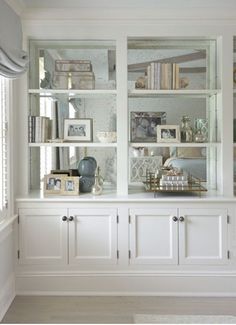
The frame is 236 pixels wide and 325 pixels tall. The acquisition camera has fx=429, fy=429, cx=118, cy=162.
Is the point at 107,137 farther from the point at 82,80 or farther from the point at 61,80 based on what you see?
the point at 61,80

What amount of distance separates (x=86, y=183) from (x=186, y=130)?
1050 millimetres

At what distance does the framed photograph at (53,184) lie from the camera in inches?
149

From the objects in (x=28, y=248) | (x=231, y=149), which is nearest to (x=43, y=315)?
(x=28, y=248)

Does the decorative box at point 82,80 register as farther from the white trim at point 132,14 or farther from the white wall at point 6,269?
the white wall at point 6,269

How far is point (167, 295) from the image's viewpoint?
365 cm

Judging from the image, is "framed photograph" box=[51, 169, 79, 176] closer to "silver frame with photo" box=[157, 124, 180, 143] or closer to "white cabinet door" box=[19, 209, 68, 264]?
"white cabinet door" box=[19, 209, 68, 264]

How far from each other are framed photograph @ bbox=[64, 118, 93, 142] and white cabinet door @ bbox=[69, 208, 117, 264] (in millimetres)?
712

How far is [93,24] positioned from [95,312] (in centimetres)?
239

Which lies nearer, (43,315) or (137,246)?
(43,315)

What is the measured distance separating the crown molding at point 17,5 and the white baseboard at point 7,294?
2182mm

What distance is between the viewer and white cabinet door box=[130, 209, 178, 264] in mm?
3629

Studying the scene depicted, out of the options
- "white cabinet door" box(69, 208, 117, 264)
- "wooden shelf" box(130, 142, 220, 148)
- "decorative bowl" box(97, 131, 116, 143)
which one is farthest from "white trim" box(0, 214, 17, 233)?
"wooden shelf" box(130, 142, 220, 148)

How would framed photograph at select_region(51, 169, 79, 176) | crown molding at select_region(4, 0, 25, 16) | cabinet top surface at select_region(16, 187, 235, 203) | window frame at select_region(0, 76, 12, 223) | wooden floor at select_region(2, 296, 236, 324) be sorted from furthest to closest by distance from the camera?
1. framed photograph at select_region(51, 169, 79, 176)
2. cabinet top surface at select_region(16, 187, 235, 203)
3. window frame at select_region(0, 76, 12, 223)
4. crown molding at select_region(4, 0, 25, 16)
5. wooden floor at select_region(2, 296, 236, 324)

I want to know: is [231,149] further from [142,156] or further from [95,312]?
[95,312]
